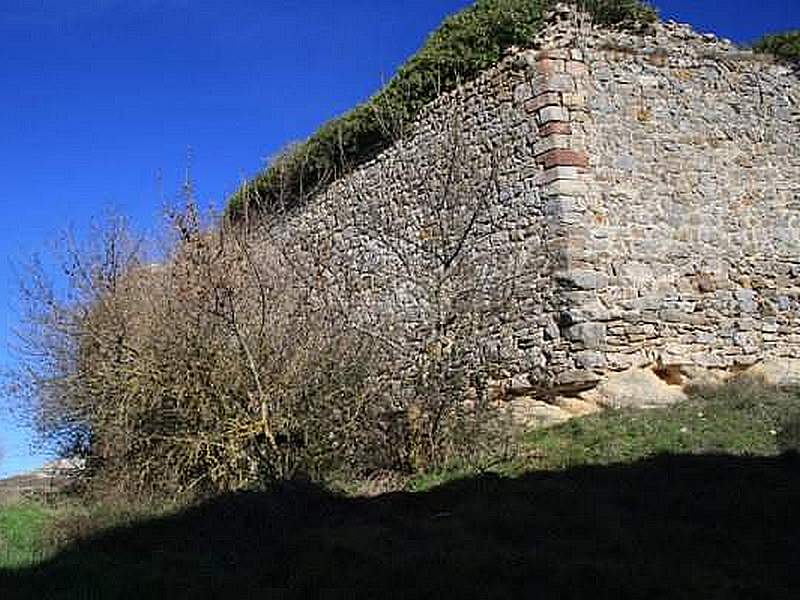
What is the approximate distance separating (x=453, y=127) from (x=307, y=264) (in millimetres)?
2634

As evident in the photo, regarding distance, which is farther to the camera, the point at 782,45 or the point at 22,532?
the point at 782,45

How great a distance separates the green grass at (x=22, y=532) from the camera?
22.9ft

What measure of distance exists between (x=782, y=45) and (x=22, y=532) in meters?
11.7

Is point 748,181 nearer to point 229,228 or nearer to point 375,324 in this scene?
point 375,324

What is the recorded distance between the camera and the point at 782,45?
1342 cm

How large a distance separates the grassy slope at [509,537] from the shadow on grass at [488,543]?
0.5 inches

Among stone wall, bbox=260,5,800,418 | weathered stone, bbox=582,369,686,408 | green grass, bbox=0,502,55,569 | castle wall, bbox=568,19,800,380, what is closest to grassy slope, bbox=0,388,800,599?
green grass, bbox=0,502,55,569

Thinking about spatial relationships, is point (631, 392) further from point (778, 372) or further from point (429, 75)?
point (429, 75)

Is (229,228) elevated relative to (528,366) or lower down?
elevated

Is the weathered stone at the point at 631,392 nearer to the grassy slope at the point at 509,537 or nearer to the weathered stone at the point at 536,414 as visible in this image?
the weathered stone at the point at 536,414

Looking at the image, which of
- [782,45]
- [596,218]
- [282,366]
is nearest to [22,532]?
[282,366]

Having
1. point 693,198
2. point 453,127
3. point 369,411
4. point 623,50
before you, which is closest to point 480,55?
point 453,127

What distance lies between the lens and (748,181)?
489 inches

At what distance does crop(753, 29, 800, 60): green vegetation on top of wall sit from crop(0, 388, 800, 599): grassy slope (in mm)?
6502
